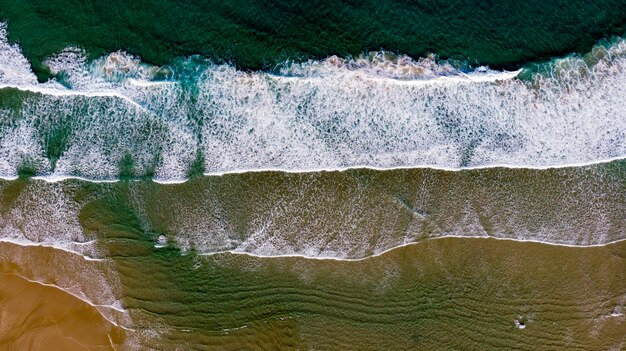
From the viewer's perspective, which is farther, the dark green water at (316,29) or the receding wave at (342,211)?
the dark green water at (316,29)

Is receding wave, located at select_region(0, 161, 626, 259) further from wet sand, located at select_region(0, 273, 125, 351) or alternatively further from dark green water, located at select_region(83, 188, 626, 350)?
wet sand, located at select_region(0, 273, 125, 351)

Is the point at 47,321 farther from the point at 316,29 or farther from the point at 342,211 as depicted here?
the point at 316,29

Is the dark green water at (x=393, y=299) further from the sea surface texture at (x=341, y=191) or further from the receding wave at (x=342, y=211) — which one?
the receding wave at (x=342, y=211)

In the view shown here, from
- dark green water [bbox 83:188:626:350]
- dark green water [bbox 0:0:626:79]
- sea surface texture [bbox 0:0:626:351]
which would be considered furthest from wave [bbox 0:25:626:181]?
dark green water [bbox 83:188:626:350]

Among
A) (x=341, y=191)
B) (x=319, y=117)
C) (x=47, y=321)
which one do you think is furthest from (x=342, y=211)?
(x=47, y=321)

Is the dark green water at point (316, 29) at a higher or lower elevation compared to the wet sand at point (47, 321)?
higher

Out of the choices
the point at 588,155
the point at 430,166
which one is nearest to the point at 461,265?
the point at 430,166

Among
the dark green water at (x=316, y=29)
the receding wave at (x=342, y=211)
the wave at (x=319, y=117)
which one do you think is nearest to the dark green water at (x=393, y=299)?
the receding wave at (x=342, y=211)
